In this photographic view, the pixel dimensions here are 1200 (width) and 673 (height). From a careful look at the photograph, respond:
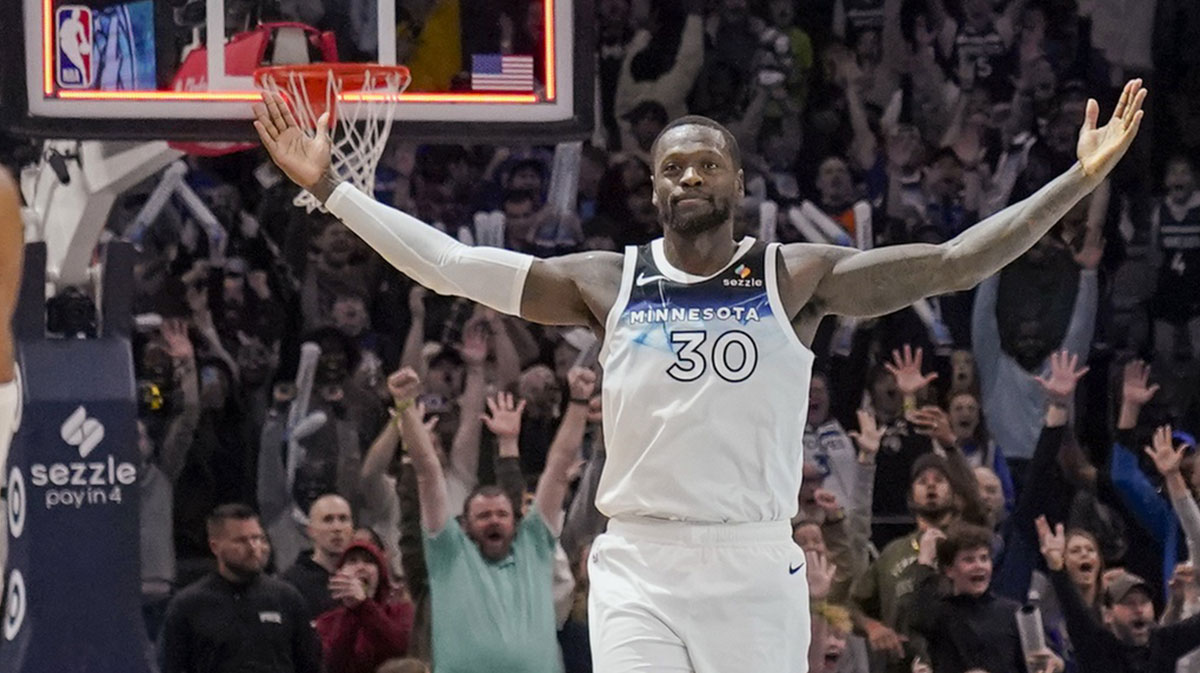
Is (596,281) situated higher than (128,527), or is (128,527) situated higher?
(596,281)

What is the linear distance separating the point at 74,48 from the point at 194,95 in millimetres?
466

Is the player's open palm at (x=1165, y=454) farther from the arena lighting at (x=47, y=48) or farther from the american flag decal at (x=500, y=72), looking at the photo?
the arena lighting at (x=47, y=48)

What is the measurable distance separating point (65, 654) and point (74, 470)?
0.74 m

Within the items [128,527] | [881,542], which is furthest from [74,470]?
[881,542]

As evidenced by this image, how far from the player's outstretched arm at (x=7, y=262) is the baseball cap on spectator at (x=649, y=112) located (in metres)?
7.52

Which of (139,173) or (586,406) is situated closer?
(139,173)

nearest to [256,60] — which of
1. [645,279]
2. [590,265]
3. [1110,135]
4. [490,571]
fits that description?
[490,571]

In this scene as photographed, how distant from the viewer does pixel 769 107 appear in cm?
1164

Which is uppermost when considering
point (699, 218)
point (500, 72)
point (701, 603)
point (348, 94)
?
point (500, 72)

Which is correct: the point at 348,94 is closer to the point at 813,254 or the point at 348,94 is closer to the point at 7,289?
the point at 813,254

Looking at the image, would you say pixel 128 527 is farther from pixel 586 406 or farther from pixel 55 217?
pixel 586 406

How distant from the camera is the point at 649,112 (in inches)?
455

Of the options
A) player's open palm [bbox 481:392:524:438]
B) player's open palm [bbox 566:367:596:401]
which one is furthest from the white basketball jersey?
player's open palm [bbox 481:392:524:438]

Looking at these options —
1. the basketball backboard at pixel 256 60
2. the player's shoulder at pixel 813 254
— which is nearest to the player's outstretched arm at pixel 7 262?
the player's shoulder at pixel 813 254
